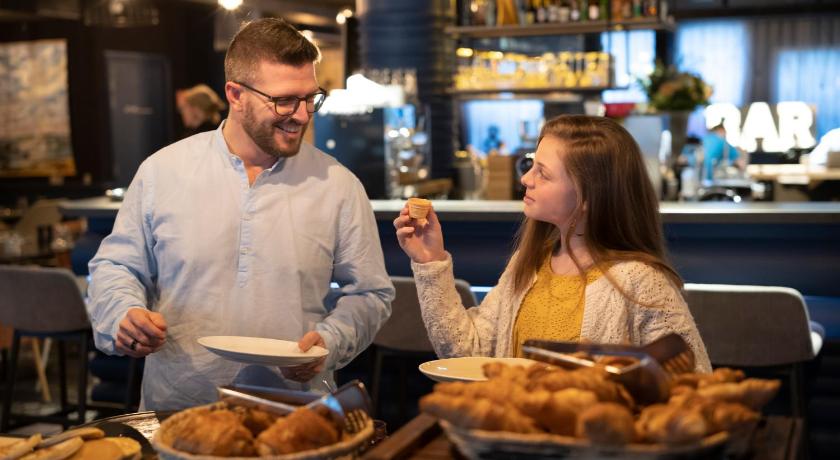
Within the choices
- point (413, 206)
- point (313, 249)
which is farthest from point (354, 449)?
point (313, 249)

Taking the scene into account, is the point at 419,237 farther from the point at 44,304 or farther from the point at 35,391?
the point at 35,391

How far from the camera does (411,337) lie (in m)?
3.97

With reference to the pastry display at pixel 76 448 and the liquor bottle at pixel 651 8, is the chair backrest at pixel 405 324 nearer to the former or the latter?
the pastry display at pixel 76 448

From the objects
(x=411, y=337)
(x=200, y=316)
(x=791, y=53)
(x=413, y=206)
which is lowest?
(x=411, y=337)

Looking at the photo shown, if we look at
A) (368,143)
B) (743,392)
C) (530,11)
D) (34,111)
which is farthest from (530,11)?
(34,111)

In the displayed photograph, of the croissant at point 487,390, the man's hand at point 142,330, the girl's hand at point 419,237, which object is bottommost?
the man's hand at point 142,330

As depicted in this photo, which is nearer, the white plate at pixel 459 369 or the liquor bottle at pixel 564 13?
the white plate at pixel 459 369

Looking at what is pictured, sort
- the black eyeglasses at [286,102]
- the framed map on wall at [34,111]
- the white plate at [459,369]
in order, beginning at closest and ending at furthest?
the white plate at [459,369] → the black eyeglasses at [286,102] → the framed map on wall at [34,111]

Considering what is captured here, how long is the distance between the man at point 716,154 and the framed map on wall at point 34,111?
712cm

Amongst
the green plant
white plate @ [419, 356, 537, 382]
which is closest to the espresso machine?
the green plant

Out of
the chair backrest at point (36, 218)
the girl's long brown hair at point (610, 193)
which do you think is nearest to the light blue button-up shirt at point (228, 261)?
the girl's long brown hair at point (610, 193)

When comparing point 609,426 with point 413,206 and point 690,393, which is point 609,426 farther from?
point 413,206

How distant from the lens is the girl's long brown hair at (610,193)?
211 centimetres

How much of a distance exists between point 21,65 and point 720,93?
912cm
